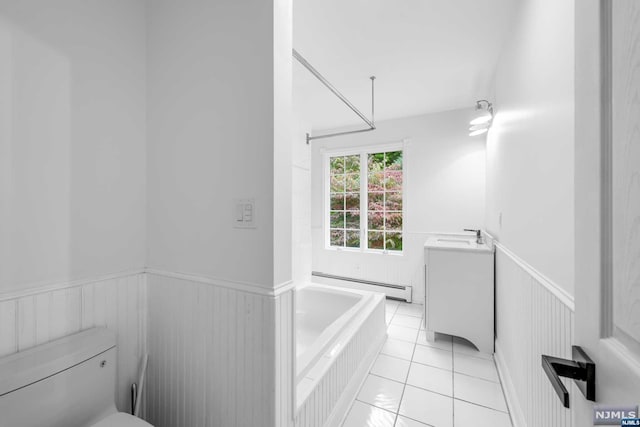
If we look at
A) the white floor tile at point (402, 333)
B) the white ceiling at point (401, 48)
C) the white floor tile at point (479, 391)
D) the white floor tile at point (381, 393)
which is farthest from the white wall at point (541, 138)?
the white floor tile at point (402, 333)

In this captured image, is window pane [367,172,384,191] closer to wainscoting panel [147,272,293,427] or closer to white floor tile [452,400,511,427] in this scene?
white floor tile [452,400,511,427]

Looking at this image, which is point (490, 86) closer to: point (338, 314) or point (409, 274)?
point (409, 274)

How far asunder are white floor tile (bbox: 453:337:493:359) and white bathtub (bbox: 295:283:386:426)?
2.28 ft

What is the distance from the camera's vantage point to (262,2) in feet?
3.44

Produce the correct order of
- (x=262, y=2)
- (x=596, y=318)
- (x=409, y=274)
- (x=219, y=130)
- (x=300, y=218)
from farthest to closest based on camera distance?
(x=409, y=274), (x=300, y=218), (x=219, y=130), (x=262, y=2), (x=596, y=318)

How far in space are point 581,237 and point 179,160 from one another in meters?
1.52

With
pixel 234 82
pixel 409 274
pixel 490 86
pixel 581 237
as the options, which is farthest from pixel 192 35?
pixel 409 274

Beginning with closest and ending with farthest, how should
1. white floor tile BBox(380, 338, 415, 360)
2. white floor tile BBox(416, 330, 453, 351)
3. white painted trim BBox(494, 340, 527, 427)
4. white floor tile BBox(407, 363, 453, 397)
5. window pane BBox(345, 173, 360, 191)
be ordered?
white painted trim BBox(494, 340, 527, 427)
white floor tile BBox(407, 363, 453, 397)
white floor tile BBox(380, 338, 415, 360)
white floor tile BBox(416, 330, 453, 351)
window pane BBox(345, 173, 360, 191)

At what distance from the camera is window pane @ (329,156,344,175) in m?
4.25

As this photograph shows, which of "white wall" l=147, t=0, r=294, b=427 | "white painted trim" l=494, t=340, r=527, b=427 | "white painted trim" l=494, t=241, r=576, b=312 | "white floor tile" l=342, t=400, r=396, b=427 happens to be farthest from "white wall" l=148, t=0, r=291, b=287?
"white painted trim" l=494, t=340, r=527, b=427

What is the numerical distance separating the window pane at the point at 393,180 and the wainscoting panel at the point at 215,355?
3082 millimetres

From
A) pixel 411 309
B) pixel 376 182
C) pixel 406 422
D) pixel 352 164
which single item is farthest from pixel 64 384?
pixel 352 164

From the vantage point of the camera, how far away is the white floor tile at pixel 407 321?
2945 mm

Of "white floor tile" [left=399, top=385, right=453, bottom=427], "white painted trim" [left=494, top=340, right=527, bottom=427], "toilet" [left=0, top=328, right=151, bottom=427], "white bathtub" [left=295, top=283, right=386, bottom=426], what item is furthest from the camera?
"white floor tile" [left=399, top=385, right=453, bottom=427]
